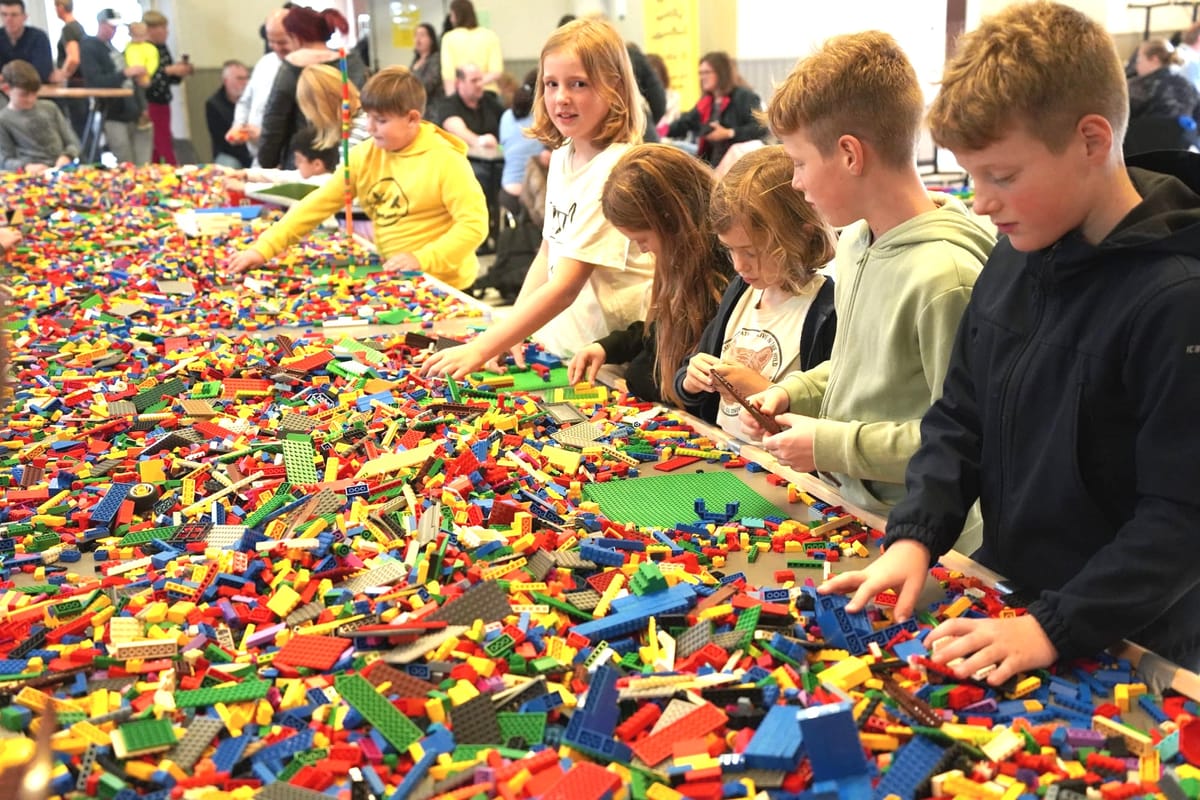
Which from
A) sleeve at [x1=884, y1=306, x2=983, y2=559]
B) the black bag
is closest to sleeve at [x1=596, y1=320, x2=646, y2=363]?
A: sleeve at [x1=884, y1=306, x2=983, y2=559]

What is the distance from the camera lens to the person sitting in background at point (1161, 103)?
7594 millimetres

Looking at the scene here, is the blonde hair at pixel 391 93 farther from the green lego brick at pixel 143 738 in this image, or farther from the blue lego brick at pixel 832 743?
the blue lego brick at pixel 832 743

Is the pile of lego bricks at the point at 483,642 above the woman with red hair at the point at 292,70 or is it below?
below

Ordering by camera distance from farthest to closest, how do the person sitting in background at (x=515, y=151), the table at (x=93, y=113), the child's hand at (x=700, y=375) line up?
the table at (x=93, y=113), the person sitting in background at (x=515, y=151), the child's hand at (x=700, y=375)

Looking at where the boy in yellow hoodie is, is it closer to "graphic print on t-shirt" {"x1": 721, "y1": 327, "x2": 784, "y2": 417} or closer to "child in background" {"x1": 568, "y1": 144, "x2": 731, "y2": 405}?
"child in background" {"x1": 568, "y1": 144, "x2": 731, "y2": 405}

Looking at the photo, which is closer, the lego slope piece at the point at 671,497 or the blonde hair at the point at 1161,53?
the lego slope piece at the point at 671,497

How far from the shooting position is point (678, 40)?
8.33 meters

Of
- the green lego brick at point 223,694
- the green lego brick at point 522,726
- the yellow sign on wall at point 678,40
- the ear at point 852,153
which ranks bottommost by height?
the green lego brick at point 522,726

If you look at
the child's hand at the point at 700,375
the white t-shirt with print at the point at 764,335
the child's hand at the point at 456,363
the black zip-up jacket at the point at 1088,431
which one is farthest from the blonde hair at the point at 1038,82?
the child's hand at the point at 456,363

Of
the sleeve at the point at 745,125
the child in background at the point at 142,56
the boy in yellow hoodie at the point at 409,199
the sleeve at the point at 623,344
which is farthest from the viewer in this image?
the child in background at the point at 142,56

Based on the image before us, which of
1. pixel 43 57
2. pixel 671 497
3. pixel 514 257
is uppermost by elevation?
pixel 43 57

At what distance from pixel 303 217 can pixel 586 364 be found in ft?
6.45

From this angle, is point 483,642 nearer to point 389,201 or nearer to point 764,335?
point 764,335

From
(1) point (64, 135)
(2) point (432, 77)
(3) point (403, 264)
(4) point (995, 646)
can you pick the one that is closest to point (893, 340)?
(4) point (995, 646)
